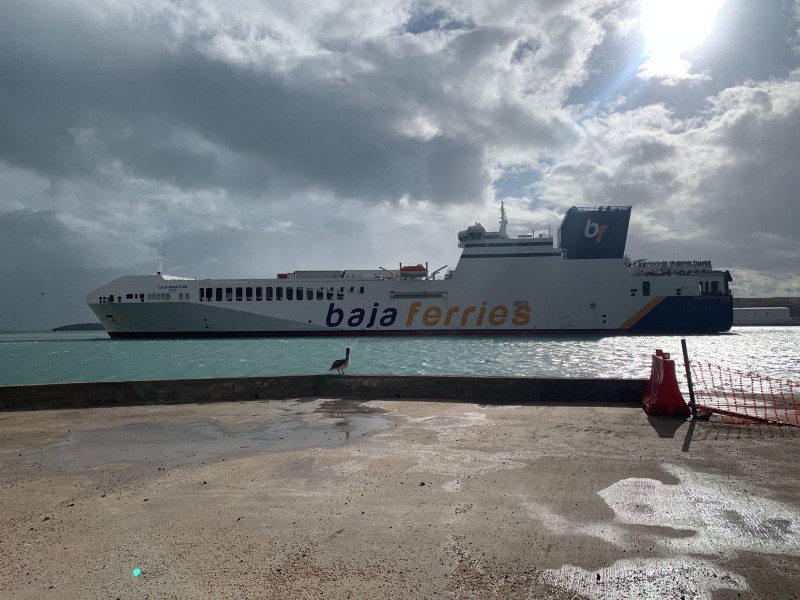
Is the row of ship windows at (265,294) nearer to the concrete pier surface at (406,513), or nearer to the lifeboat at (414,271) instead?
the lifeboat at (414,271)

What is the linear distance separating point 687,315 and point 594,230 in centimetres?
1052

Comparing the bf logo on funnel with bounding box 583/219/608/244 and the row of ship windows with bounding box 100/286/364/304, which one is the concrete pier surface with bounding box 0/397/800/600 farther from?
the bf logo on funnel with bounding box 583/219/608/244

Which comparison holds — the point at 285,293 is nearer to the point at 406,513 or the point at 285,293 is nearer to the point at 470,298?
the point at 470,298

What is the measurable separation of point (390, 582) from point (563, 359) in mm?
21645

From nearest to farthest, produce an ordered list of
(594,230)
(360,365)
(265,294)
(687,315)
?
(360,365) → (265,294) → (687,315) → (594,230)

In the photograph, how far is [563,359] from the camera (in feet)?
74.9

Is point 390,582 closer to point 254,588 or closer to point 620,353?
point 254,588

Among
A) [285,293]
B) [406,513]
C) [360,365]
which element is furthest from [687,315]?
[406,513]

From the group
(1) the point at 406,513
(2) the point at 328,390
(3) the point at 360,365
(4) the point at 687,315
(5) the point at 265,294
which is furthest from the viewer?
(4) the point at 687,315

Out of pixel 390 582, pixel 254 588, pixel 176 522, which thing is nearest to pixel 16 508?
pixel 176 522

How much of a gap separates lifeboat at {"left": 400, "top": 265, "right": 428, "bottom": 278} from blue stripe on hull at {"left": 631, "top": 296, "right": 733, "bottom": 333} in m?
18.4

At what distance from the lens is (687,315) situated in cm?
4250

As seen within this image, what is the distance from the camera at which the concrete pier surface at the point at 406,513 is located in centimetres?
256

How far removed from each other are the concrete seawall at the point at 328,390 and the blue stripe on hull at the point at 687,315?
38.6m
